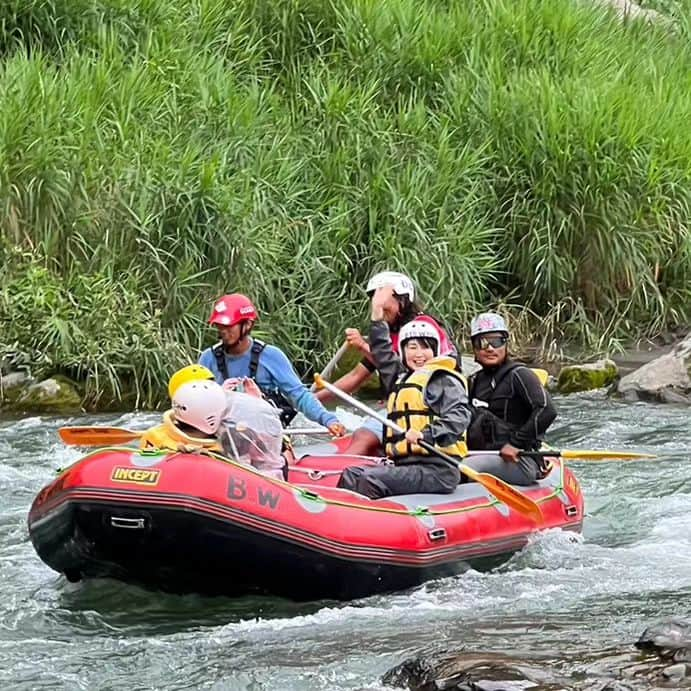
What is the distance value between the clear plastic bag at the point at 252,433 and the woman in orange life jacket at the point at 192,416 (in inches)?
3.1

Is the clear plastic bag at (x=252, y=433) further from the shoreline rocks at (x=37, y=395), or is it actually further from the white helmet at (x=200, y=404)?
the shoreline rocks at (x=37, y=395)

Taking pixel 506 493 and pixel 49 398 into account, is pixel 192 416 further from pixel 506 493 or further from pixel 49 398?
pixel 49 398

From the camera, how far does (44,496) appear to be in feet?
19.3

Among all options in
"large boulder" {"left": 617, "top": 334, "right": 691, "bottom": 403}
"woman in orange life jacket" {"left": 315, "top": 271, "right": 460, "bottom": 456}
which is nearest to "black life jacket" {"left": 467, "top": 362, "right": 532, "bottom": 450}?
"woman in orange life jacket" {"left": 315, "top": 271, "right": 460, "bottom": 456}

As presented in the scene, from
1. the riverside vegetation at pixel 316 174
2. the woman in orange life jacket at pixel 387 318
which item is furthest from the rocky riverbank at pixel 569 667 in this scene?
the riverside vegetation at pixel 316 174

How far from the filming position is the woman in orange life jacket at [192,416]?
578 centimetres

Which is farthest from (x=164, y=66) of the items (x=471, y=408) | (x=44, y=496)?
(x=44, y=496)

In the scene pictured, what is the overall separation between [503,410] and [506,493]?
53 cm

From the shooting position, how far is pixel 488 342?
22.6 ft

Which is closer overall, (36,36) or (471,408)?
(471,408)

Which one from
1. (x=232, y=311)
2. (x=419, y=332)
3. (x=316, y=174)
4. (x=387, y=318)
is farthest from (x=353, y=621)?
(x=316, y=174)

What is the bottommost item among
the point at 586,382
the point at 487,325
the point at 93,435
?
the point at 586,382

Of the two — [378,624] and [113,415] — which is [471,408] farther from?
[113,415]

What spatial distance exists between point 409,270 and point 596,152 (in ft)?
6.56
